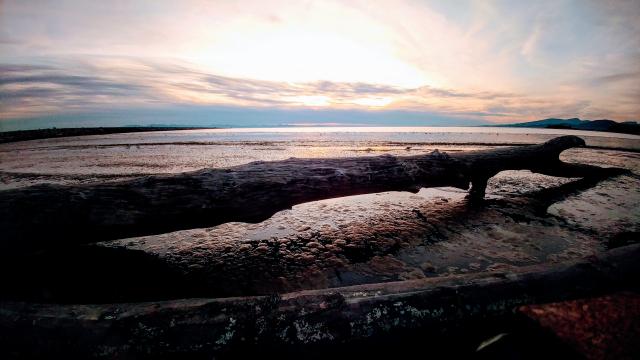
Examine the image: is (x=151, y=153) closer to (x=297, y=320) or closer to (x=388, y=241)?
(x=388, y=241)

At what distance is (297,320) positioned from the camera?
4.97 ft

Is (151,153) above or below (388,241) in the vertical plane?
above

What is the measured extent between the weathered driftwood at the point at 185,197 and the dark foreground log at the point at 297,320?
947mm

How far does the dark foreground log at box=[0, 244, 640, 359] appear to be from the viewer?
4.65 ft

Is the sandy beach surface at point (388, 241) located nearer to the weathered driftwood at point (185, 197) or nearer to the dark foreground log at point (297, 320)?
the dark foreground log at point (297, 320)

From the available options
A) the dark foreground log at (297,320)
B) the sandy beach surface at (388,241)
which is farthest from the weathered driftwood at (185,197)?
the dark foreground log at (297,320)

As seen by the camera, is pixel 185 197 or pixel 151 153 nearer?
pixel 185 197

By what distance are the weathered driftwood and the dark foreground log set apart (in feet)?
3.11

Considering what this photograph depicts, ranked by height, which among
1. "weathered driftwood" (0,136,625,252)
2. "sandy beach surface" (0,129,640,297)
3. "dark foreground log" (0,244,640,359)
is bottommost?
"sandy beach surface" (0,129,640,297)

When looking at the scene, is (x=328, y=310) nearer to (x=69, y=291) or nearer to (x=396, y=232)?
(x=69, y=291)

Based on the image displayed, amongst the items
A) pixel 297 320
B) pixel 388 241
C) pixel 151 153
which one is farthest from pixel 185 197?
pixel 151 153

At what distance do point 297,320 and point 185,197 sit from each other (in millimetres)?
1890

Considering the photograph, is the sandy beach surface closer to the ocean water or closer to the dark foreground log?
the dark foreground log

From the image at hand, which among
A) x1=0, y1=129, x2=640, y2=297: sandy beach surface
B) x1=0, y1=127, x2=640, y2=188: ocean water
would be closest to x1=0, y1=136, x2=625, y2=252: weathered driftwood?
x1=0, y1=129, x2=640, y2=297: sandy beach surface
